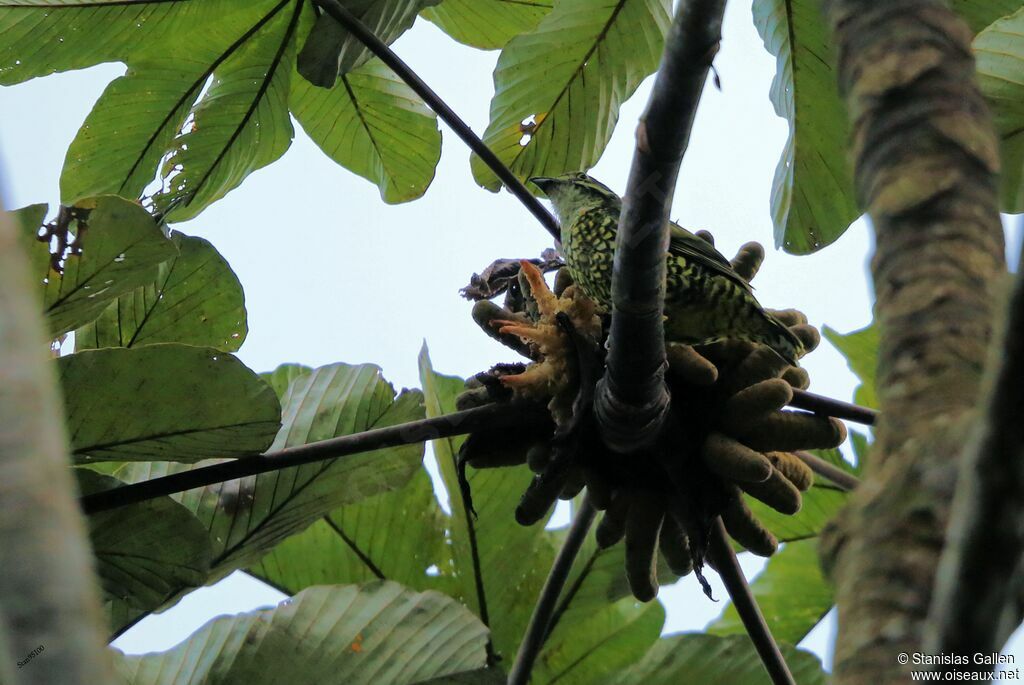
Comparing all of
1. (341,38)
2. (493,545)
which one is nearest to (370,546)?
(493,545)

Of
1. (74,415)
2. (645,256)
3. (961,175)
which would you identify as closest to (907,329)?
(961,175)

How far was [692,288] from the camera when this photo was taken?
9.16 ft

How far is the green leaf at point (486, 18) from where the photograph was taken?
128 inches

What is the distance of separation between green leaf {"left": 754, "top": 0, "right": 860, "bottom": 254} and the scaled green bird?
22cm

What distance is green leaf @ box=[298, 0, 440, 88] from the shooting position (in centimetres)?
247

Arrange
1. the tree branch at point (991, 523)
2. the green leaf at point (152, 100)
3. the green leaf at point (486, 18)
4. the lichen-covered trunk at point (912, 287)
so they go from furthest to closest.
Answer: the green leaf at point (486, 18) < the green leaf at point (152, 100) < the lichen-covered trunk at point (912, 287) < the tree branch at point (991, 523)

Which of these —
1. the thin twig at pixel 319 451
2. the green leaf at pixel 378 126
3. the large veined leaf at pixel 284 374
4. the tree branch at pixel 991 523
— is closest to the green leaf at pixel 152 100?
the green leaf at pixel 378 126

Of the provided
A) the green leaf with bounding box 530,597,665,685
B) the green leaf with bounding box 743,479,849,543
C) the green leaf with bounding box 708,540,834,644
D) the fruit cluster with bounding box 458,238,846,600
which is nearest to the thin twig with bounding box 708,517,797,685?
the fruit cluster with bounding box 458,238,846,600

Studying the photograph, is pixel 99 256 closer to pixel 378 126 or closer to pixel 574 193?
pixel 378 126

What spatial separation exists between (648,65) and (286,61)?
1090mm

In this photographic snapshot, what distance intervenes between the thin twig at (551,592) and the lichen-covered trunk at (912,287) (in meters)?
1.47

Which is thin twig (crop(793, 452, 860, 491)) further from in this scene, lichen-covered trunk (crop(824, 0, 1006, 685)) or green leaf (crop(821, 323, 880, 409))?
lichen-covered trunk (crop(824, 0, 1006, 685))

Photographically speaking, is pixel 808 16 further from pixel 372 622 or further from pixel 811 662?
pixel 372 622

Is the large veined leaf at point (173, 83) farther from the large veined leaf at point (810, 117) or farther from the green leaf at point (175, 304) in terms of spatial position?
the large veined leaf at point (810, 117)
